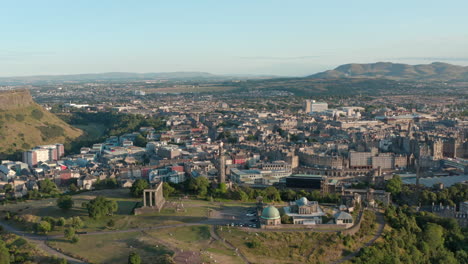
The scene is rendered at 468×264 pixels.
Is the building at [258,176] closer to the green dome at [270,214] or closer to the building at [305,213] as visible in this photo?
the building at [305,213]

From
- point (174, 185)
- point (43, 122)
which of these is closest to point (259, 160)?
point (174, 185)

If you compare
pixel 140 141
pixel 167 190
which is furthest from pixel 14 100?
pixel 167 190

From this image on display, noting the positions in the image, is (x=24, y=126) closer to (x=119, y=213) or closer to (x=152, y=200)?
(x=119, y=213)

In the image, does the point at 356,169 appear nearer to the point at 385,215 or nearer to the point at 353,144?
the point at 353,144

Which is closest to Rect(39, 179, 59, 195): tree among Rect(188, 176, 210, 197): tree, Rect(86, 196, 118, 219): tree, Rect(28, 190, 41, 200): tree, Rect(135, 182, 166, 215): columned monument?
Rect(28, 190, 41, 200): tree

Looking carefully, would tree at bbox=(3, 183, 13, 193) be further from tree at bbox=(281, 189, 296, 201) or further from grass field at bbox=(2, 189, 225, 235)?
tree at bbox=(281, 189, 296, 201)

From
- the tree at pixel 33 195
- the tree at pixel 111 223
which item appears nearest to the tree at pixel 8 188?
the tree at pixel 33 195
